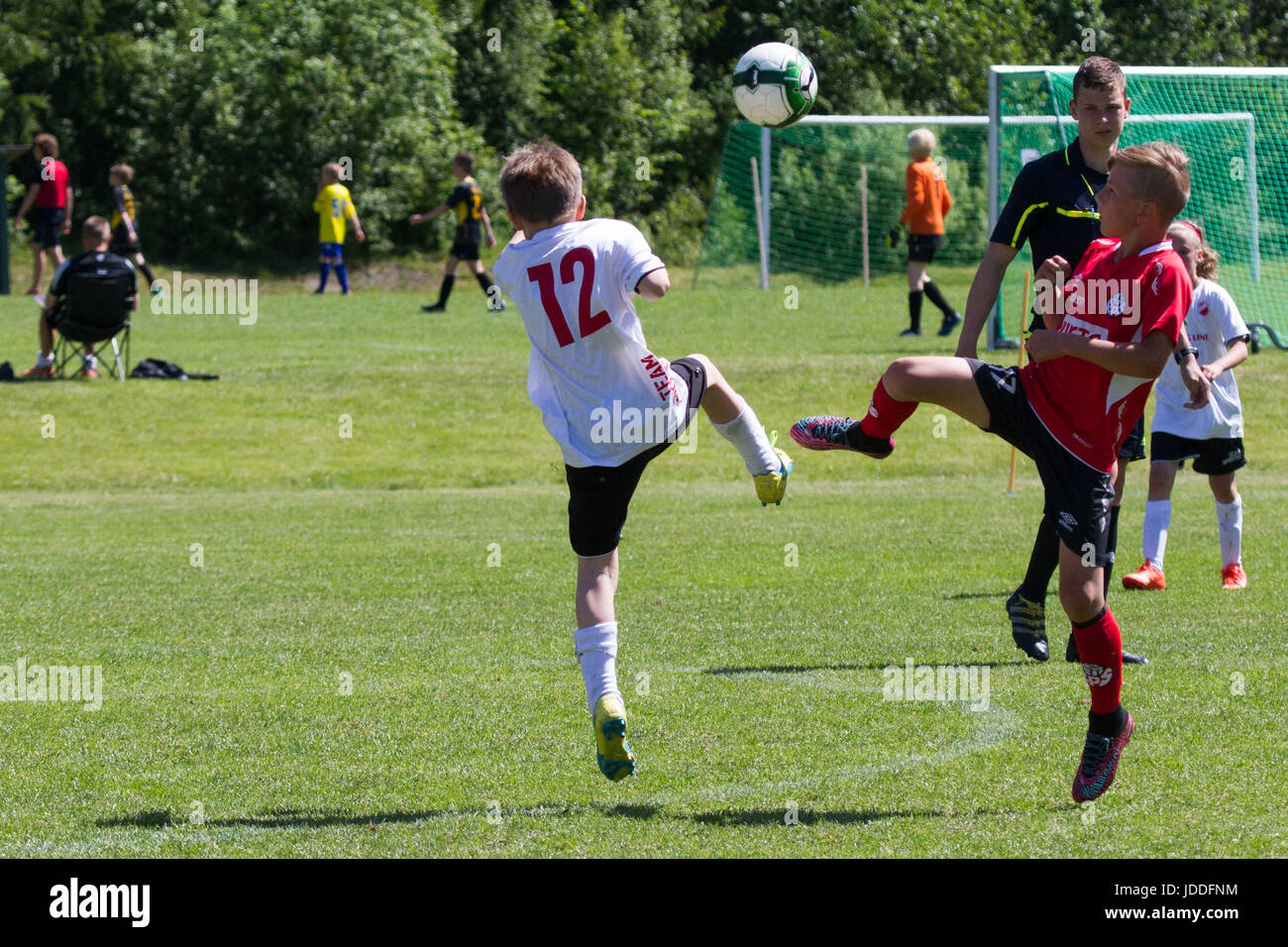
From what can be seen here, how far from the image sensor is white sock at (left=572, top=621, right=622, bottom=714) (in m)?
5.06

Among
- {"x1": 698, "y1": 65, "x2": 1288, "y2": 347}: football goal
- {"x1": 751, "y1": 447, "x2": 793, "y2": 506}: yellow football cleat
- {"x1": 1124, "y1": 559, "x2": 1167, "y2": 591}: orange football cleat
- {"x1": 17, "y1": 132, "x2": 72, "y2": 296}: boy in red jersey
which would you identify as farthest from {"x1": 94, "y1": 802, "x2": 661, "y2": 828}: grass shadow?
{"x1": 17, "y1": 132, "x2": 72, "y2": 296}: boy in red jersey

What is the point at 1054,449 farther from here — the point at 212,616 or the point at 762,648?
the point at 212,616

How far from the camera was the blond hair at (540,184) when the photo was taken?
5008mm

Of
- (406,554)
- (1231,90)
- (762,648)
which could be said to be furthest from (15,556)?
(1231,90)

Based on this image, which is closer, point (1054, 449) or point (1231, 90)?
point (1054, 449)

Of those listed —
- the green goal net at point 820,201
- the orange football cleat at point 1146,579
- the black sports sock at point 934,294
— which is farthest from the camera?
the green goal net at point 820,201

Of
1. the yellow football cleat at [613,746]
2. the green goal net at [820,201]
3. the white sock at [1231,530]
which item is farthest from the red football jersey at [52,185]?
the yellow football cleat at [613,746]

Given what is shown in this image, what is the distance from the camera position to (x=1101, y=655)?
16.7 ft

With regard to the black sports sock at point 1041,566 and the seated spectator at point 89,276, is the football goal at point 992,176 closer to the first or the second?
the black sports sock at point 1041,566

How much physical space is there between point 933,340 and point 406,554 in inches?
389

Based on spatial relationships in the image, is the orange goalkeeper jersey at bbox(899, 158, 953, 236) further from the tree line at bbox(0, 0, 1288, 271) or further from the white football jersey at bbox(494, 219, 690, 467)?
the white football jersey at bbox(494, 219, 690, 467)

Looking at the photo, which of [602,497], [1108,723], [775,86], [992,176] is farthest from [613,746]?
[992,176]

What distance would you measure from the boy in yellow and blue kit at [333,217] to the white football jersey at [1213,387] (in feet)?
60.3

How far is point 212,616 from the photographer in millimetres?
8445
